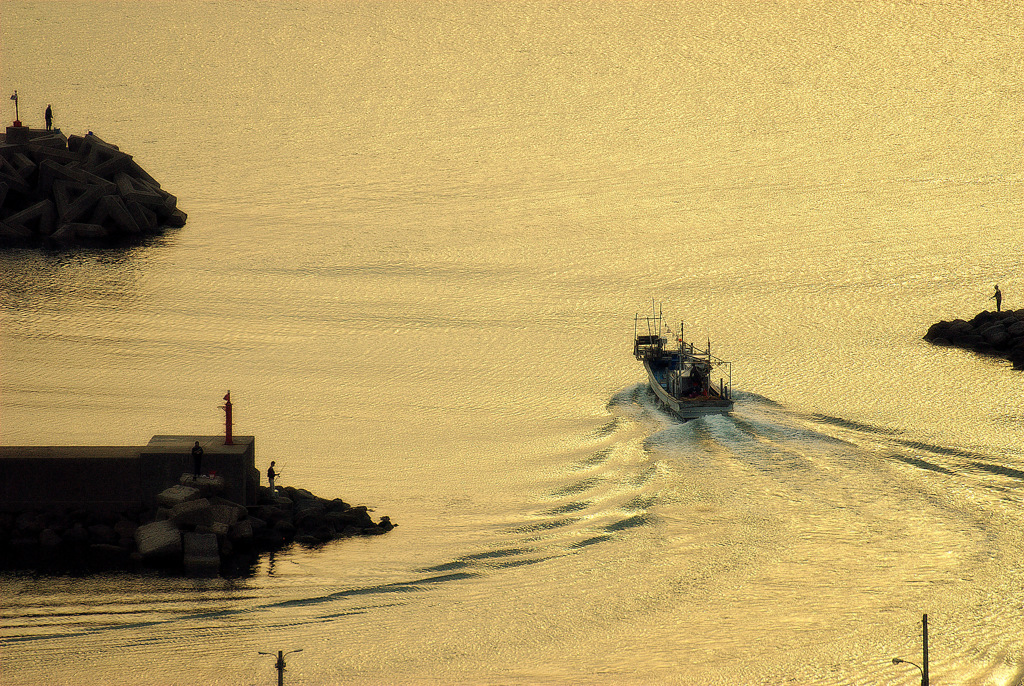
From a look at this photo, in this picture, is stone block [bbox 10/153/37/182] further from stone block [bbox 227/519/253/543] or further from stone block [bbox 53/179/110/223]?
stone block [bbox 227/519/253/543]

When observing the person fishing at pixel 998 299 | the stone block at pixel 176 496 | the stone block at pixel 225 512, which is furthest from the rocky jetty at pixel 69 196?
the person fishing at pixel 998 299

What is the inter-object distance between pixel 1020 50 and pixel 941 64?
11.0m

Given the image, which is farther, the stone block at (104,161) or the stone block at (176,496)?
the stone block at (104,161)

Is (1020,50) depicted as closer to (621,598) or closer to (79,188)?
(79,188)

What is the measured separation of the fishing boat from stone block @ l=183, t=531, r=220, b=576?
68.1 ft

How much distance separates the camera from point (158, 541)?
41844mm

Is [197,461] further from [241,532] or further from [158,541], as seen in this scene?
[158,541]

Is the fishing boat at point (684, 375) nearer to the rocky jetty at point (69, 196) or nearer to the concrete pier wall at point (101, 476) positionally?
the concrete pier wall at point (101, 476)

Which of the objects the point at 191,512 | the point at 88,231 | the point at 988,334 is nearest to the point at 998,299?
the point at 988,334

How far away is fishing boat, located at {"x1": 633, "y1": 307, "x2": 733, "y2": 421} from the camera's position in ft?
181

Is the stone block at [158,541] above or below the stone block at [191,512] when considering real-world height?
below

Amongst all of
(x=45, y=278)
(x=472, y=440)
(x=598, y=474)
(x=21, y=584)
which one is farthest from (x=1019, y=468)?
(x=45, y=278)

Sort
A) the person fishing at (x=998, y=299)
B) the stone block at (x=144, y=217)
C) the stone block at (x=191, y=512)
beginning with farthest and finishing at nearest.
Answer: the stone block at (x=144, y=217), the person fishing at (x=998, y=299), the stone block at (x=191, y=512)

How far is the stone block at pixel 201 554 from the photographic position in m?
41.8
